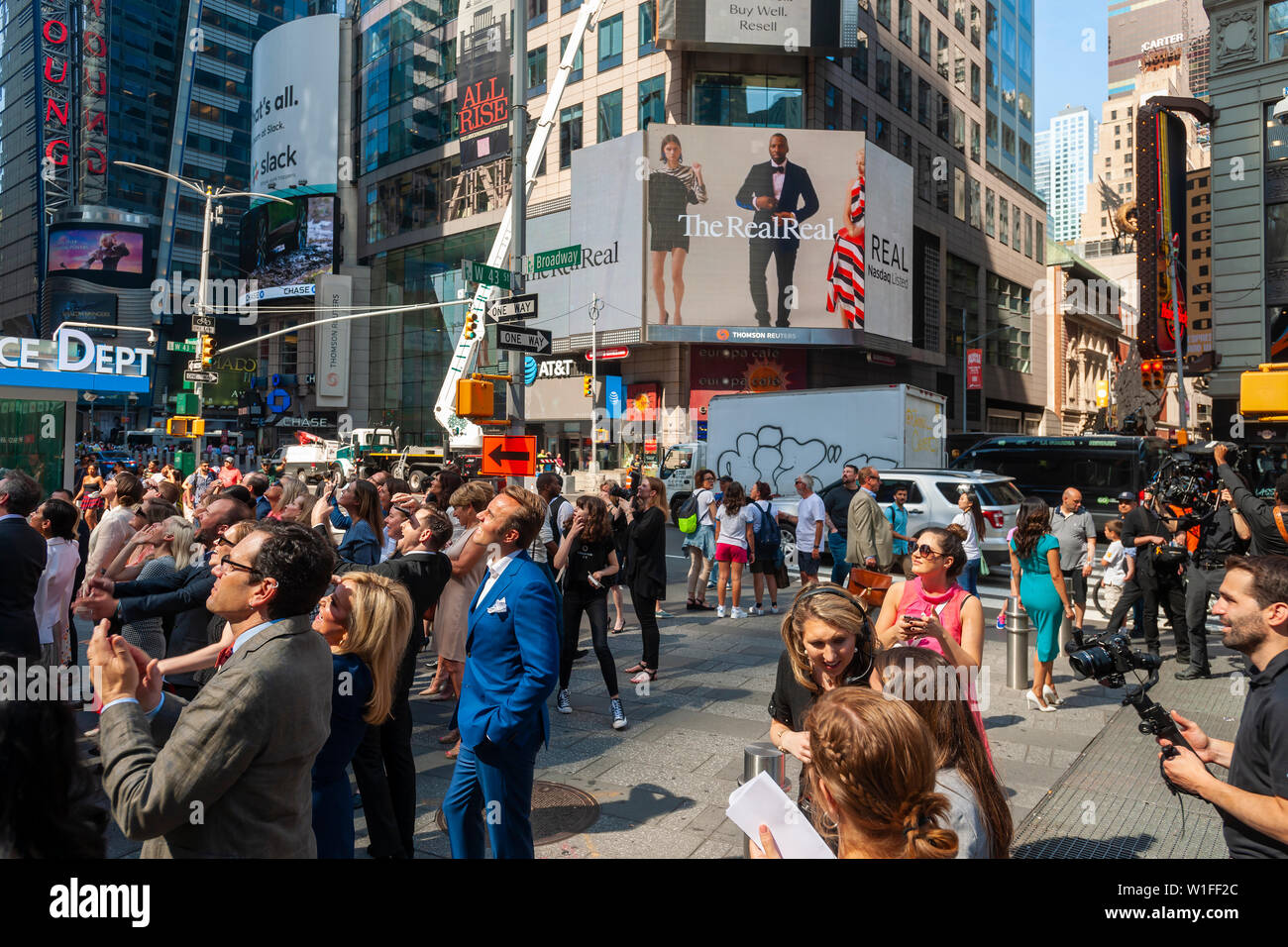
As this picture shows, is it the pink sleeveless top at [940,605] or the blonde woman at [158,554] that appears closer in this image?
the pink sleeveless top at [940,605]

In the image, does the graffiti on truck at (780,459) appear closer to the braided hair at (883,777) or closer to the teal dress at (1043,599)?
the teal dress at (1043,599)

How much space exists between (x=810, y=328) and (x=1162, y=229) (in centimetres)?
1309

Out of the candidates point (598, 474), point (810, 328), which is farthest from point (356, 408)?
point (810, 328)

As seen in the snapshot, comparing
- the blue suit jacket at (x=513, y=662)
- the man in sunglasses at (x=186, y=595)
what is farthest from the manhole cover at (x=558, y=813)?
the man in sunglasses at (x=186, y=595)

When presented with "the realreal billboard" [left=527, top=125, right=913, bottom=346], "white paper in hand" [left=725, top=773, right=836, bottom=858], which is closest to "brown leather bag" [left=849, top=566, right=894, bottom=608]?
"white paper in hand" [left=725, top=773, right=836, bottom=858]

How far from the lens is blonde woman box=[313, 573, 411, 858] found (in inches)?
138

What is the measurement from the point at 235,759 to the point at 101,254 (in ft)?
322

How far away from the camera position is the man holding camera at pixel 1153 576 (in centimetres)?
937

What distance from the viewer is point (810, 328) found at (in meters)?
35.9

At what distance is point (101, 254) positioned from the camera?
82.4 m

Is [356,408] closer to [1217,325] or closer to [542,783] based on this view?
[1217,325]

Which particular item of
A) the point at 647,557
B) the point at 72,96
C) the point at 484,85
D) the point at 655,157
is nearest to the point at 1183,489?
the point at 647,557

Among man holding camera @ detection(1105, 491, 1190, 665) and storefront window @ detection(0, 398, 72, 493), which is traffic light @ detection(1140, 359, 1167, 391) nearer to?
man holding camera @ detection(1105, 491, 1190, 665)

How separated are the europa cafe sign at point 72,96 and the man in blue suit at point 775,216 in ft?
257
